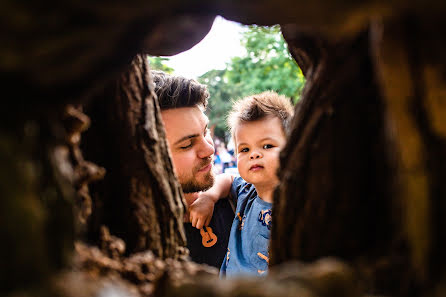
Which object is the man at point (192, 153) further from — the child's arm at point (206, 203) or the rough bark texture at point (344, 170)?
the rough bark texture at point (344, 170)

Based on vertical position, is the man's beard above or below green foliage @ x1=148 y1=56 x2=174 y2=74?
below

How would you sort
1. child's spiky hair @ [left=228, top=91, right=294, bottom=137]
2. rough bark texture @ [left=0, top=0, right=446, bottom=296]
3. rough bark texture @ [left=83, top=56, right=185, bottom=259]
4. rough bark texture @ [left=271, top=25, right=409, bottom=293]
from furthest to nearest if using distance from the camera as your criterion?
child's spiky hair @ [left=228, top=91, right=294, bottom=137] → rough bark texture @ [left=83, top=56, right=185, bottom=259] → rough bark texture @ [left=271, top=25, right=409, bottom=293] → rough bark texture @ [left=0, top=0, right=446, bottom=296]

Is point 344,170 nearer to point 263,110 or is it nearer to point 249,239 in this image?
point 249,239

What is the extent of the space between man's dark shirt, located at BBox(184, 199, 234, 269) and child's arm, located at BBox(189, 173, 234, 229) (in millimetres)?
69

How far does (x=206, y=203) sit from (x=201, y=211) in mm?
117

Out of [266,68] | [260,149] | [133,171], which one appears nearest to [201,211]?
[260,149]

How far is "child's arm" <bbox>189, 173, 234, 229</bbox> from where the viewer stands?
234 centimetres

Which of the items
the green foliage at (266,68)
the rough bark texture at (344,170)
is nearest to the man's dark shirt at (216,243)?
the rough bark texture at (344,170)

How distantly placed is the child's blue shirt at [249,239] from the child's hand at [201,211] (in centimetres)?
20

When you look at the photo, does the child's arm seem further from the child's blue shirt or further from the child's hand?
the child's blue shirt

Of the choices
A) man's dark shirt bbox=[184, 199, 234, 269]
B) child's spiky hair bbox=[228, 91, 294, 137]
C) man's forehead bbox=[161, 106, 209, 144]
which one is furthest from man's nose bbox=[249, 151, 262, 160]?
man's dark shirt bbox=[184, 199, 234, 269]

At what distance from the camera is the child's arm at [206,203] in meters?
2.34

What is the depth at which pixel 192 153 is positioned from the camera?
2387 millimetres

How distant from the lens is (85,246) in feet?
2.48
